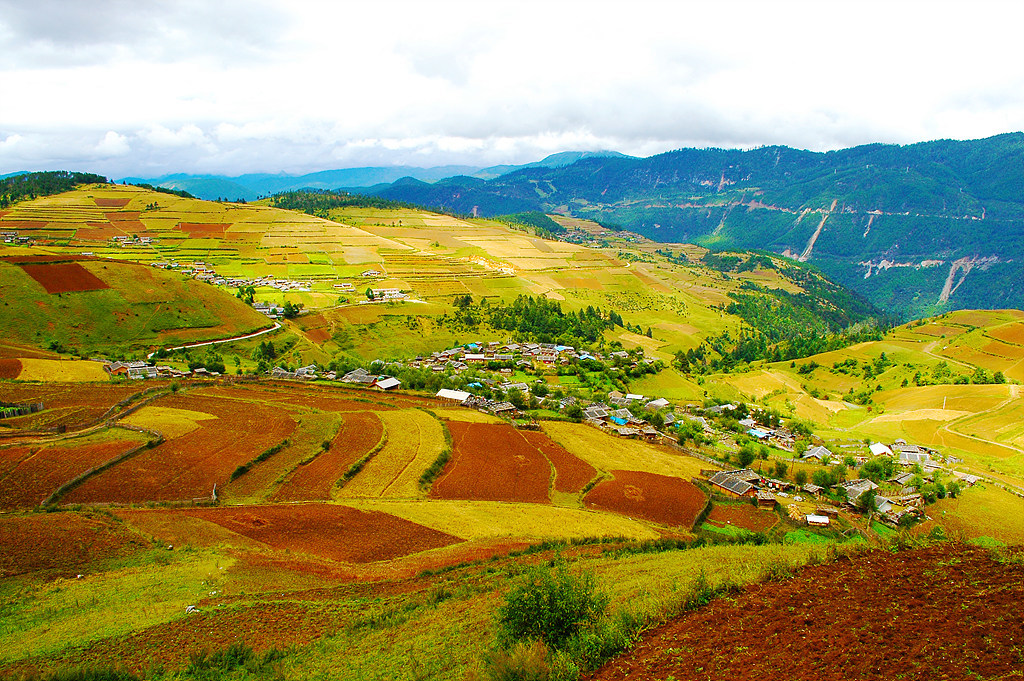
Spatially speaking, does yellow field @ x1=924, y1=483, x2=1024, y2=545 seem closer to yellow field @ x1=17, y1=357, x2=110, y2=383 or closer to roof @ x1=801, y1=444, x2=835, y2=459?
→ roof @ x1=801, y1=444, x2=835, y2=459

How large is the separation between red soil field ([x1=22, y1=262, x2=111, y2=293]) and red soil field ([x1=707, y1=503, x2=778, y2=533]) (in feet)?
316

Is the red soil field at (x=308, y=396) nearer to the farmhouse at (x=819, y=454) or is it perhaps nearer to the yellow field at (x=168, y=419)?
the yellow field at (x=168, y=419)

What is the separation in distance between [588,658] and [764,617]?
6789 mm

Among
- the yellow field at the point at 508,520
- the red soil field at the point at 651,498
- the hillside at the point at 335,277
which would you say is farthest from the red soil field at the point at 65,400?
the red soil field at the point at 651,498

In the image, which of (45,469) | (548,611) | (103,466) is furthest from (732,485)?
(45,469)

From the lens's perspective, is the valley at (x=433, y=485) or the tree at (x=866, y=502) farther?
the tree at (x=866, y=502)

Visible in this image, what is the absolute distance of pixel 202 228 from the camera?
174m

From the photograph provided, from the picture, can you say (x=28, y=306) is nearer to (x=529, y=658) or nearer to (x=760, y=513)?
(x=529, y=658)

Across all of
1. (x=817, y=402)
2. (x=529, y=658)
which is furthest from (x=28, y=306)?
(x=817, y=402)

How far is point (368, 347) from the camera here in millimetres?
96875

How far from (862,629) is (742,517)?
2589cm

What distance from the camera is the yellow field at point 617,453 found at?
50.2 meters

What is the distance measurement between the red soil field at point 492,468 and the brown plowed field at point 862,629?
23057 mm

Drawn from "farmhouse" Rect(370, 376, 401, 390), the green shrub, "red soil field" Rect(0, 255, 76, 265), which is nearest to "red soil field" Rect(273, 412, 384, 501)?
"farmhouse" Rect(370, 376, 401, 390)
